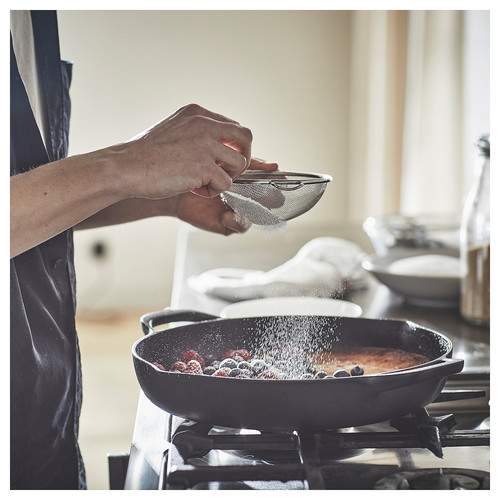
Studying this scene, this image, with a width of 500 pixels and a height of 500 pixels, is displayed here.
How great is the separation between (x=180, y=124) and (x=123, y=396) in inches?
99.0

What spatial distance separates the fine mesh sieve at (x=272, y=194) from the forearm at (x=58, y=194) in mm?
231

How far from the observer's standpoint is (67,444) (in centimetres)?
106

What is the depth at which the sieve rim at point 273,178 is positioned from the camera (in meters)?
0.98

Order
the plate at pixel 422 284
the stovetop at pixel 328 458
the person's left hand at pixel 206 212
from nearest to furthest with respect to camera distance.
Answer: the stovetop at pixel 328 458
the person's left hand at pixel 206 212
the plate at pixel 422 284

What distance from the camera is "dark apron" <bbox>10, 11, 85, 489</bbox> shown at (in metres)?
0.95

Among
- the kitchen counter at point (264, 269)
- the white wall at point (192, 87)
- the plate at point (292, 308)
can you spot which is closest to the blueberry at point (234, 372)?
the kitchen counter at point (264, 269)

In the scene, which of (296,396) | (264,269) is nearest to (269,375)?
(296,396)

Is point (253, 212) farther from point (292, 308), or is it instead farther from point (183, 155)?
point (292, 308)

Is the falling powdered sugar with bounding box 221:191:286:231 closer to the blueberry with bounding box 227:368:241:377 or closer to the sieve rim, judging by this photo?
the sieve rim

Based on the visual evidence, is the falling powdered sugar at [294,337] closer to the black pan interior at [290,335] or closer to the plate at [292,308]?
the black pan interior at [290,335]

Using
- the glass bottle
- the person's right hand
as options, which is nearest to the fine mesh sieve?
the person's right hand

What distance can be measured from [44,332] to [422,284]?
81 centimetres
